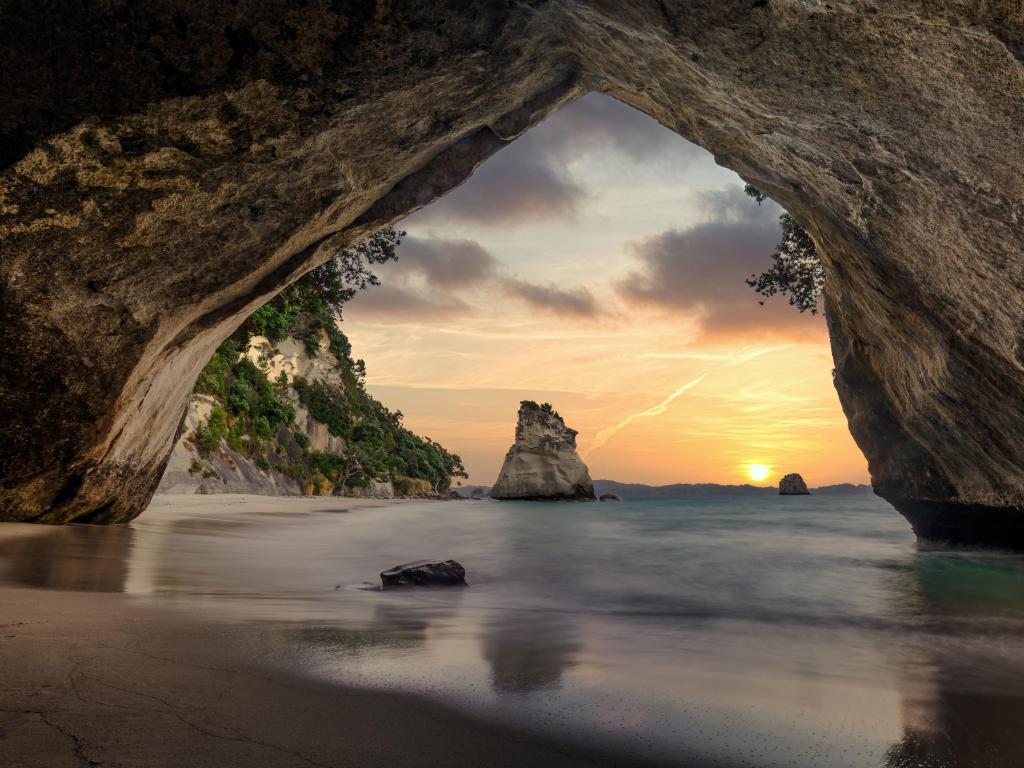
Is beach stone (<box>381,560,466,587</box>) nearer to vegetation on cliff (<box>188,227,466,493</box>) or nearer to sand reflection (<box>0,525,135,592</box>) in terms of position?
sand reflection (<box>0,525,135,592</box>)

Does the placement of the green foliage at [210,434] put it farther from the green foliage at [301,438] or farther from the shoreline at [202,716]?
the shoreline at [202,716]

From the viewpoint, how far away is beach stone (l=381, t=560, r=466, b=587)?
7.48 m

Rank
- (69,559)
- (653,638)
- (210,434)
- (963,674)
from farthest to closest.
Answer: (210,434) < (69,559) < (653,638) < (963,674)

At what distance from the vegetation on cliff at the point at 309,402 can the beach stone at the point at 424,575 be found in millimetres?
8563

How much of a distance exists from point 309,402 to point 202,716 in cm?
4348

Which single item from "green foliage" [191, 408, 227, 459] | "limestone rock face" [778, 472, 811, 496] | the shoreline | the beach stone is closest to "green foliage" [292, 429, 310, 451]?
"green foliage" [191, 408, 227, 459]

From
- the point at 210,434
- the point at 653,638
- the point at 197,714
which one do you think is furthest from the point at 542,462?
the point at 197,714

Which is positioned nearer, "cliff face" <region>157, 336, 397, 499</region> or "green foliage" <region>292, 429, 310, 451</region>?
Result: "cliff face" <region>157, 336, 397, 499</region>

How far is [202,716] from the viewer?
2.56m

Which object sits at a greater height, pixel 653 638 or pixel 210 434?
pixel 210 434

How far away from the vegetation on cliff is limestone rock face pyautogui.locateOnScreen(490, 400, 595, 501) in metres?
10.1

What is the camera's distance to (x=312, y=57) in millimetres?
5211

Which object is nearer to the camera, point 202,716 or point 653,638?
point 202,716

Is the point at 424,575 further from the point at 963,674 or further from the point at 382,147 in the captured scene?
the point at 963,674
